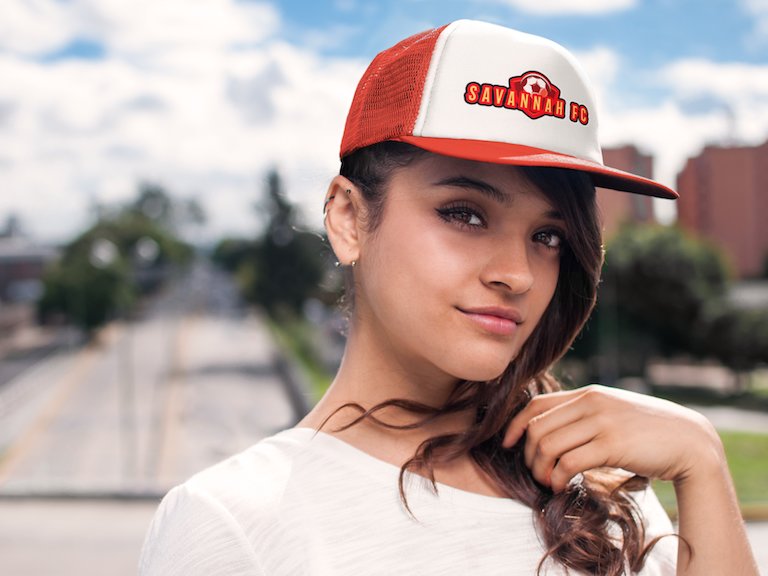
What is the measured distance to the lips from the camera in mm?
979

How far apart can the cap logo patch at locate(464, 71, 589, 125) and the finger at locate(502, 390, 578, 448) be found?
15.3 inches

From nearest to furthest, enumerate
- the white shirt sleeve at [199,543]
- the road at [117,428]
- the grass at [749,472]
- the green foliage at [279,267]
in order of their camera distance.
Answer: the white shirt sleeve at [199,543] → the grass at [749,472] → the road at [117,428] → the green foliage at [279,267]

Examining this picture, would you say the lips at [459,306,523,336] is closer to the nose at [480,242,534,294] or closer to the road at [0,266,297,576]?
the nose at [480,242,534,294]

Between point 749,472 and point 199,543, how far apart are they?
13.8 meters

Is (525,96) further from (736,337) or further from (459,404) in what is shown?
(736,337)

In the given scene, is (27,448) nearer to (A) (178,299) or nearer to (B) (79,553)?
(B) (79,553)

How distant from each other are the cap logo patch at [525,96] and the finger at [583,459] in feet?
1.33

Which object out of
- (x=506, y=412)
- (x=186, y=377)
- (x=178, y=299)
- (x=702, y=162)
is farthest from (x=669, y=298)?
(x=178, y=299)

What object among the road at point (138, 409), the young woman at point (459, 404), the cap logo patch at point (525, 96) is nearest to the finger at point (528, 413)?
the young woman at point (459, 404)

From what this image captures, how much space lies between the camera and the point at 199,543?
0.90 meters

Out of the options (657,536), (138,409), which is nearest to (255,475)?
(657,536)

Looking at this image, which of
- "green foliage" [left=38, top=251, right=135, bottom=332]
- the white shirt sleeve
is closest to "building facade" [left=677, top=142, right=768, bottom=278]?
"green foliage" [left=38, top=251, right=135, bottom=332]

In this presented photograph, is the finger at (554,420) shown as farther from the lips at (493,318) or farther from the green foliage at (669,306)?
the green foliage at (669,306)

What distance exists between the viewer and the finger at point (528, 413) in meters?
1.13
